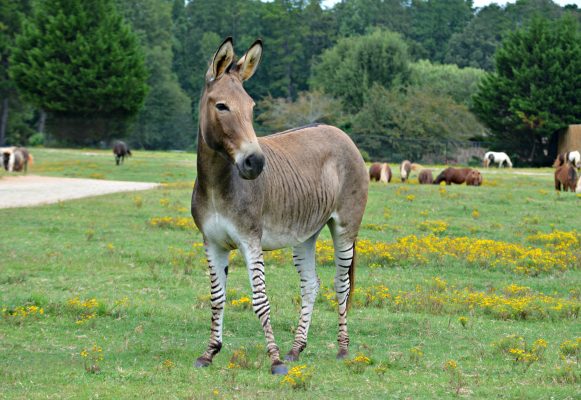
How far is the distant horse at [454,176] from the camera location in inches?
1297

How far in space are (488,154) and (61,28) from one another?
106 feet

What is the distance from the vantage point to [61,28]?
6400 cm

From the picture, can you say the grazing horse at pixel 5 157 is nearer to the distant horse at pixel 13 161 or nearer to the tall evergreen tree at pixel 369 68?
the distant horse at pixel 13 161

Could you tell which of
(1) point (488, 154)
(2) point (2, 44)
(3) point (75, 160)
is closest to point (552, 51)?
(1) point (488, 154)

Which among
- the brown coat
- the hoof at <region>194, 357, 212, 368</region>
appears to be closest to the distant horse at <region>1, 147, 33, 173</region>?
the brown coat

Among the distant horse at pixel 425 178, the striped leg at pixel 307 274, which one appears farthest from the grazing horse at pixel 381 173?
the striped leg at pixel 307 274

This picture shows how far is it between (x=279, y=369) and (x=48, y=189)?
2173 cm

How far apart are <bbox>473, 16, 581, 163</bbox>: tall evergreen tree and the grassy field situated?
37525 millimetres

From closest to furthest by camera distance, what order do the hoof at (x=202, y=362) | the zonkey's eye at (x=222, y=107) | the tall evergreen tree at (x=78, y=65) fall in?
the zonkey's eye at (x=222, y=107)
the hoof at (x=202, y=362)
the tall evergreen tree at (x=78, y=65)

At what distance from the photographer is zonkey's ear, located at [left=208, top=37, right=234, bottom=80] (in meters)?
7.39

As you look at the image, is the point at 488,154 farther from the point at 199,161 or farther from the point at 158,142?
the point at 199,161

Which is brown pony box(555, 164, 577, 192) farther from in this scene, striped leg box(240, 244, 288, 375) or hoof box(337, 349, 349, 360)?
striped leg box(240, 244, 288, 375)

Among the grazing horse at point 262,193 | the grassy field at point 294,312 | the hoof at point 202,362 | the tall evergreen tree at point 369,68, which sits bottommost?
the grassy field at point 294,312

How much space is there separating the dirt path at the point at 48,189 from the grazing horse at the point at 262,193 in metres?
15.7
